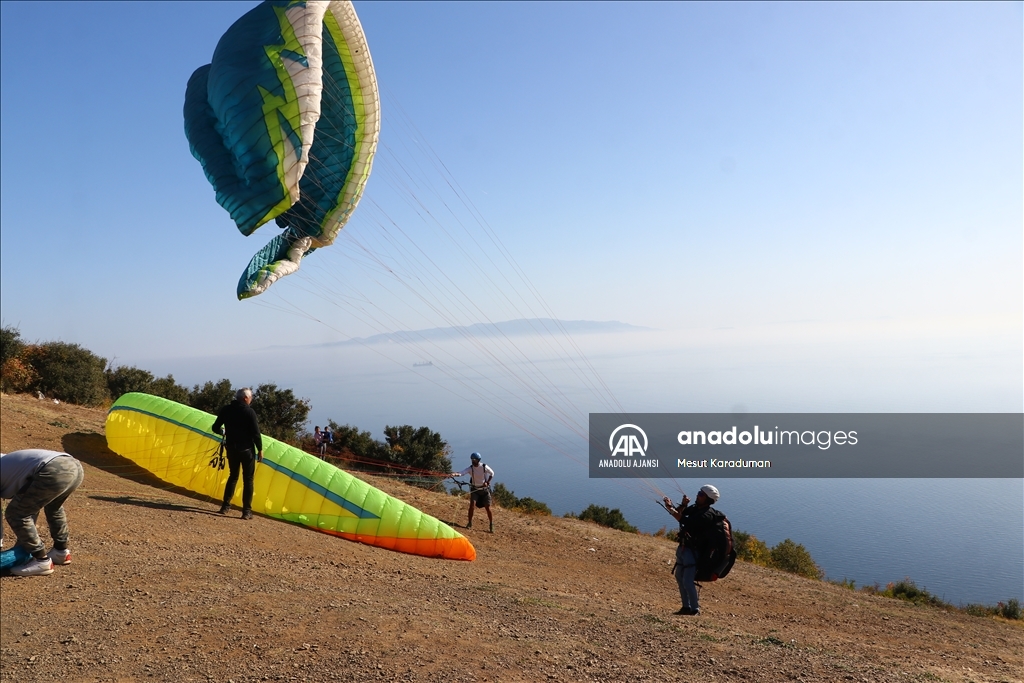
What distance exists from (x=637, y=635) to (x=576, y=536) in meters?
7.15

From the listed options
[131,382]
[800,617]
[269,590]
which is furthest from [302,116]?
[131,382]

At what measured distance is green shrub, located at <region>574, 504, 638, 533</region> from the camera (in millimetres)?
16906

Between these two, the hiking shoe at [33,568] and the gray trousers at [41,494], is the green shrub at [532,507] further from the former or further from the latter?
the gray trousers at [41,494]

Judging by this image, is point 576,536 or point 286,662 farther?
point 576,536

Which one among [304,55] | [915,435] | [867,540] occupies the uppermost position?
[304,55]

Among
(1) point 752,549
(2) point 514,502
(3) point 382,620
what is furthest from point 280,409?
(3) point 382,620

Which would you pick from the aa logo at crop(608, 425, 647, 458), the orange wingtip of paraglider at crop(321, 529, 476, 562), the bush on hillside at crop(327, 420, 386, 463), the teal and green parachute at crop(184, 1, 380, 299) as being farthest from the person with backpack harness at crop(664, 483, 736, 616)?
the bush on hillside at crop(327, 420, 386, 463)

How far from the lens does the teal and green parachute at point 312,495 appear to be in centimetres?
934

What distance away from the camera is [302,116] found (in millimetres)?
6621

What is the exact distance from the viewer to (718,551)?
5.88 m

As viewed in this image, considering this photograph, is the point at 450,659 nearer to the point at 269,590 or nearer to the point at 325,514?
the point at 269,590

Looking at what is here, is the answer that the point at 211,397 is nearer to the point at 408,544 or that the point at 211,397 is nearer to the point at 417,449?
the point at 417,449

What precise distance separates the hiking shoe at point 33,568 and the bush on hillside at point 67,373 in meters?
16.5

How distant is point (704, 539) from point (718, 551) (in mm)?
155
